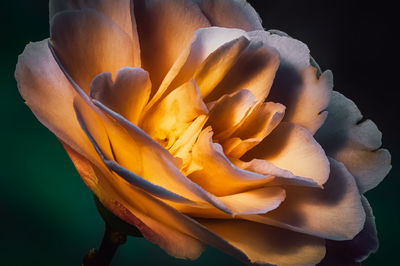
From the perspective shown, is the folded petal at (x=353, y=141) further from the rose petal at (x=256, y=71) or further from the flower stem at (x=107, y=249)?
the flower stem at (x=107, y=249)

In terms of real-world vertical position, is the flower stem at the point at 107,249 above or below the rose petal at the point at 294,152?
below

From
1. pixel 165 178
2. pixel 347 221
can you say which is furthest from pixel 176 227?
pixel 347 221

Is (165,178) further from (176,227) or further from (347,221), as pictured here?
(347,221)

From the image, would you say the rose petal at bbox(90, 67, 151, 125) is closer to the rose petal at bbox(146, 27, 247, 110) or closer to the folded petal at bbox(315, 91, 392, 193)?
the rose petal at bbox(146, 27, 247, 110)

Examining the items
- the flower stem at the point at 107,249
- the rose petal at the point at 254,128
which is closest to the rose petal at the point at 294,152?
the rose petal at the point at 254,128

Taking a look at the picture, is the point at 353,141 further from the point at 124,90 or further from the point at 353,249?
the point at 124,90

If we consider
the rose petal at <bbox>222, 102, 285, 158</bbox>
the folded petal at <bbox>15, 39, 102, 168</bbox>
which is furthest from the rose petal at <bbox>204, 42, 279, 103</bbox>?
the folded petal at <bbox>15, 39, 102, 168</bbox>

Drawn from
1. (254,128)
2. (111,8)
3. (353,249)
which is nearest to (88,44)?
(111,8)
